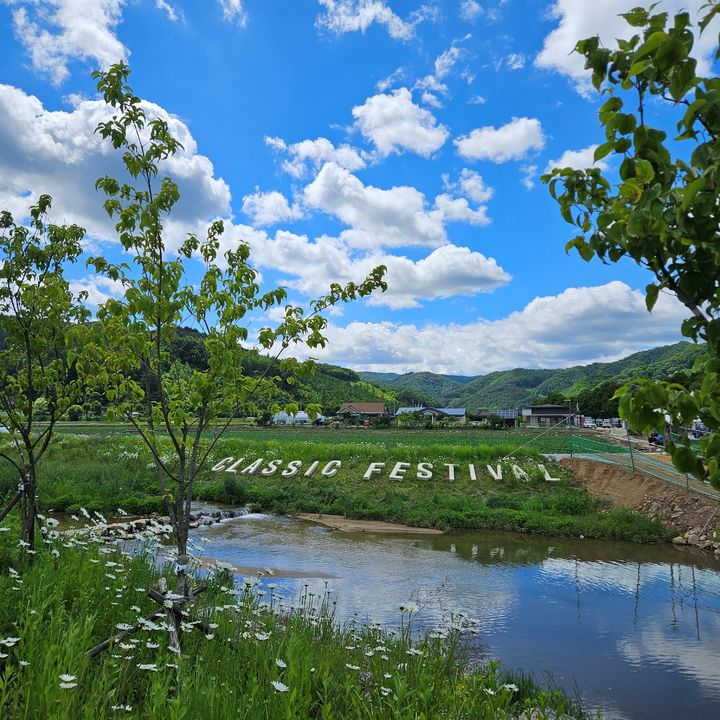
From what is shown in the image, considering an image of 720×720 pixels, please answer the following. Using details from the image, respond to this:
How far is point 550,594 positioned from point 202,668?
966 centimetres

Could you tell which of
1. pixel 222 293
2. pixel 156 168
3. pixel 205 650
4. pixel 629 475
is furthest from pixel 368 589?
pixel 629 475

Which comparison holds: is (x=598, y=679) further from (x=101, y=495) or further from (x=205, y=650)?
(x=101, y=495)

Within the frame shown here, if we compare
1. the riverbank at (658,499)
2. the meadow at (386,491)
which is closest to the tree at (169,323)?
the meadow at (386,491)

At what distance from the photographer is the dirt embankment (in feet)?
58.9

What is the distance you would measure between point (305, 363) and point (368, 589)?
7.51 m

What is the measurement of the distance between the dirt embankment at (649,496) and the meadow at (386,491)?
0.88 meters

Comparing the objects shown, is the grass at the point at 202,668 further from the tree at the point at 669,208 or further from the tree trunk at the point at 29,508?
the tree at the point at 669,208

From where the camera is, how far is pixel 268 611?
7.74 m

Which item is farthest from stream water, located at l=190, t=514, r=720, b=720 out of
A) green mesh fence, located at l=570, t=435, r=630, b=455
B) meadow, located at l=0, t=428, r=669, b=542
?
green mesh fence, located at l=570, t=435, r=630, b=455

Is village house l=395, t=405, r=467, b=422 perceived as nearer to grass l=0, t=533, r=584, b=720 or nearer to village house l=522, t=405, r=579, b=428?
village house l=522, t=405, r=579, b=428

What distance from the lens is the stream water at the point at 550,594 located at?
25.9ft

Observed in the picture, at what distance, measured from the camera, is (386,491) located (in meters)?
24.0

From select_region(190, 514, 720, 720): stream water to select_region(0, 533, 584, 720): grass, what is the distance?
5.89 feet

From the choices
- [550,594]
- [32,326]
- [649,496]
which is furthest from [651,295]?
[649,496]
